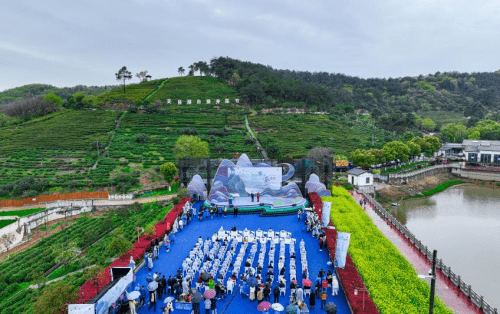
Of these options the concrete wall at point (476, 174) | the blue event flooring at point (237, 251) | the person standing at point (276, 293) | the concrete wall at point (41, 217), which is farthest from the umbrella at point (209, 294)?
the concrete wall at point (476, 174)

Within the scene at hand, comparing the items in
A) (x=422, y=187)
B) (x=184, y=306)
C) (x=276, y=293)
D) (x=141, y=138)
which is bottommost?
(x=422, y=187)

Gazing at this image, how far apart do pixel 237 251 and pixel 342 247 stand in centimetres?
693

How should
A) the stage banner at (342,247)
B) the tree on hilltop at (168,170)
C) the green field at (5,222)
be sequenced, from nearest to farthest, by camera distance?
the stage banner at (342,247) → the green field at (5,222) → the tree on hilltop at (168,170)

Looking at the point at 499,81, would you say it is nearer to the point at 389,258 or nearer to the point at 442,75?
the point at 442,75

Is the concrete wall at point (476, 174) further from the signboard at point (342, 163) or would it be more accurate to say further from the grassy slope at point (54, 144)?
the grassy slope at point (54, 144)

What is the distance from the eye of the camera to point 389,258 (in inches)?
747

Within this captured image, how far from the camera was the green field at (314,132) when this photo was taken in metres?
63.8

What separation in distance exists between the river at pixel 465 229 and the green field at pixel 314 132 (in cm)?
1896

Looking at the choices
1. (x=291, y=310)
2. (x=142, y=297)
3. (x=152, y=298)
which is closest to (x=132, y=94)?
(x=142, y=297)

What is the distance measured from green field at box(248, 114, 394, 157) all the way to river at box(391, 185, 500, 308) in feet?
62.2

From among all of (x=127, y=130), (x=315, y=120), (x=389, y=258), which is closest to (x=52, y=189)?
(x=127, y=130)

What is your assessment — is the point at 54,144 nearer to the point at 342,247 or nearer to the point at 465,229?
the point at 342,247

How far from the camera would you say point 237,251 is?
68.4 ft

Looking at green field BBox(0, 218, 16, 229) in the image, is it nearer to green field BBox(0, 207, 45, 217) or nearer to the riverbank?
green field BBox(0, 207, 45, 217)
